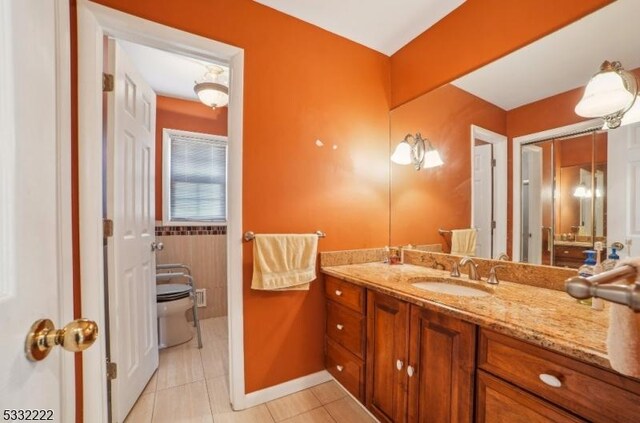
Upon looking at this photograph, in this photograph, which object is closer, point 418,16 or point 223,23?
point 223,23

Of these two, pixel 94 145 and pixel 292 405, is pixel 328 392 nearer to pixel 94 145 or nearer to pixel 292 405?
pixel 292 405

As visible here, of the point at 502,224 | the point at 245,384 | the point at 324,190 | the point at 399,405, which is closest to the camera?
the point at 399,405

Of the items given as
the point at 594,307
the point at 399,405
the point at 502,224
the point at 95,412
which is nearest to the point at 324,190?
the point at 502,224

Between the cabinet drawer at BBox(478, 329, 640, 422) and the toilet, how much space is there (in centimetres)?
220

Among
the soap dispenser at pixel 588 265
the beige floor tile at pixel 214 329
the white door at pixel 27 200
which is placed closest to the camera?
the white door at pixel 27 200

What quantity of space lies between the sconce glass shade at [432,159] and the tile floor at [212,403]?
1.65 meters

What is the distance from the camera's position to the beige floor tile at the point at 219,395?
1.59 meters

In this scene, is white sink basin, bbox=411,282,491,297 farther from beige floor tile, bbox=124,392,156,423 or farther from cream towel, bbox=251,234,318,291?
beige floor tile, bbox=124,392,156,423

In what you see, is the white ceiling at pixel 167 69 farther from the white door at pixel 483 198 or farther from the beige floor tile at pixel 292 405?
the beige floor tile at pixel 292 405

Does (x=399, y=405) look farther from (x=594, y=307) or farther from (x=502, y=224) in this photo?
(x=502, y=224)

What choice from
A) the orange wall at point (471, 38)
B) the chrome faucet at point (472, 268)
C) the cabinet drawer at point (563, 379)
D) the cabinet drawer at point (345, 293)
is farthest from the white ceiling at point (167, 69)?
the cabinet drawer at point (563, 379)

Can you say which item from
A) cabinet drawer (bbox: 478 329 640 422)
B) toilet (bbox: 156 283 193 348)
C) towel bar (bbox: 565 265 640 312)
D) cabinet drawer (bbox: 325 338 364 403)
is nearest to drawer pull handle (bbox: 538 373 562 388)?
cabinet drawer (bbox: 478 329 640 422)

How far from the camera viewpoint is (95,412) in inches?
49.5

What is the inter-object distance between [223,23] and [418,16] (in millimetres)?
1217
